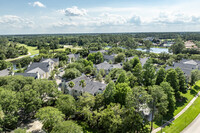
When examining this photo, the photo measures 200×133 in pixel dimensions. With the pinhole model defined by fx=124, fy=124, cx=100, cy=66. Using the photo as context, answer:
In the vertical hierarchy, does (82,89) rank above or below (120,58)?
below

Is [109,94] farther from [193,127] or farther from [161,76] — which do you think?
[161,76]

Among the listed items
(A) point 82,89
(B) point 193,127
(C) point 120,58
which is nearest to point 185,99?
(B) point 193,127

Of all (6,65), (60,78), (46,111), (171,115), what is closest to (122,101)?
(171,115)

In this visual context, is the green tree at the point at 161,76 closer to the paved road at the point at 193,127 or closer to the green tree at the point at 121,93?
the paved road at the point at 193,127

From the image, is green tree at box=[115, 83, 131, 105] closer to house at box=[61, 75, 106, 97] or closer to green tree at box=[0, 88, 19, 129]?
house at box=[61, 75, 106, 97]

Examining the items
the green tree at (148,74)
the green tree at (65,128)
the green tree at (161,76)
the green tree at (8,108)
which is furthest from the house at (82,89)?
the green tree at (161,76)

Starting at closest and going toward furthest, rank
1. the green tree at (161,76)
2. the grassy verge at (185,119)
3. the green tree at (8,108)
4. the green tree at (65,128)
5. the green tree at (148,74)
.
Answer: the green tree at (65,128) → the green tree at (8,108) → the grassy verge at (185,119) → the green tree at (161,76) → the green tree at (148,74)

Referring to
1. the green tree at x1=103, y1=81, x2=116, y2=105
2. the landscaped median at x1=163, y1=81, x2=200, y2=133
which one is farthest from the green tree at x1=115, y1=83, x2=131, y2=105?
the landscaped median at x1=163, y1=81, x2=200, y2=133

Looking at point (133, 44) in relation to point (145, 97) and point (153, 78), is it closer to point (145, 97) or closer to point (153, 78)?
point (153, 78)

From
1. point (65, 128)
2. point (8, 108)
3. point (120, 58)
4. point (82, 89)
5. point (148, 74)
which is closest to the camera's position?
point (65, 128)
